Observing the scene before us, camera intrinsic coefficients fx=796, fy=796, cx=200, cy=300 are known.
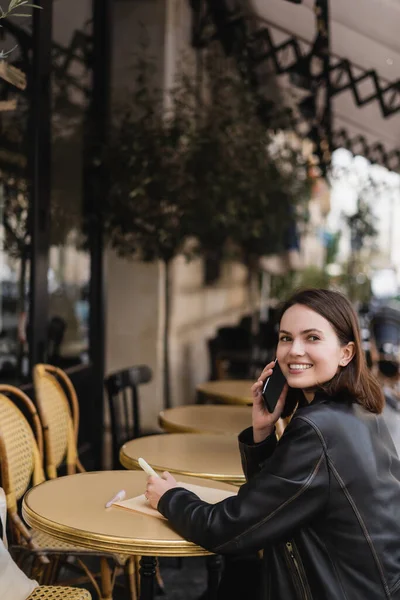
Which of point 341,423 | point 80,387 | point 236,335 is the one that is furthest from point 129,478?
point 236,335

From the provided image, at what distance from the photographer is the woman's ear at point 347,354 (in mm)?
1899

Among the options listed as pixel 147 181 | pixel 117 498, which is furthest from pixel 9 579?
pixel 147 181

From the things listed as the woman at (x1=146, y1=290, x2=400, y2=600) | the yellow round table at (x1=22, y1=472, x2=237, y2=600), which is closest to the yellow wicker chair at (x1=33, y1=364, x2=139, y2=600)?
the yellow round table at (x1=22, y1=472, x2=237, y2=600)

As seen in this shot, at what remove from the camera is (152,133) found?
514 centimetres

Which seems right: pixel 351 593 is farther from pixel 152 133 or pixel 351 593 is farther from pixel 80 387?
pixel 152 133

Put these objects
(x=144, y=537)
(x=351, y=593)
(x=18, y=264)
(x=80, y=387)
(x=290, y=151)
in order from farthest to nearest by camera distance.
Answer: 1. (x=290, y=151)
2. (x=80, y=387)
3. (x=18, y=264)
4. (x=144, y=537)
5. (x=351, y=593)

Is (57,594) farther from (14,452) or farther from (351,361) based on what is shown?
(351,361)

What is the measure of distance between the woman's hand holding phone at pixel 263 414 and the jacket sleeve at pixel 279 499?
0.84 feet

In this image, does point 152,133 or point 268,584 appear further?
point 152,133

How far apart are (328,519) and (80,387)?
A: 11.3 ft

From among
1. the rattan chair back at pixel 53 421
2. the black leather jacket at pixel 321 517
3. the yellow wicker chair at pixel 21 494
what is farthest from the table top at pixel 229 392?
the black leather jacket at pixel 321 517

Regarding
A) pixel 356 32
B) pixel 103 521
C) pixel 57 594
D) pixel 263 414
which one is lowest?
pixel 57 594

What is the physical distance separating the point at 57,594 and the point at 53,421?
1.19 metres

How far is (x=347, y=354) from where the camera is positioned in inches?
74.9
